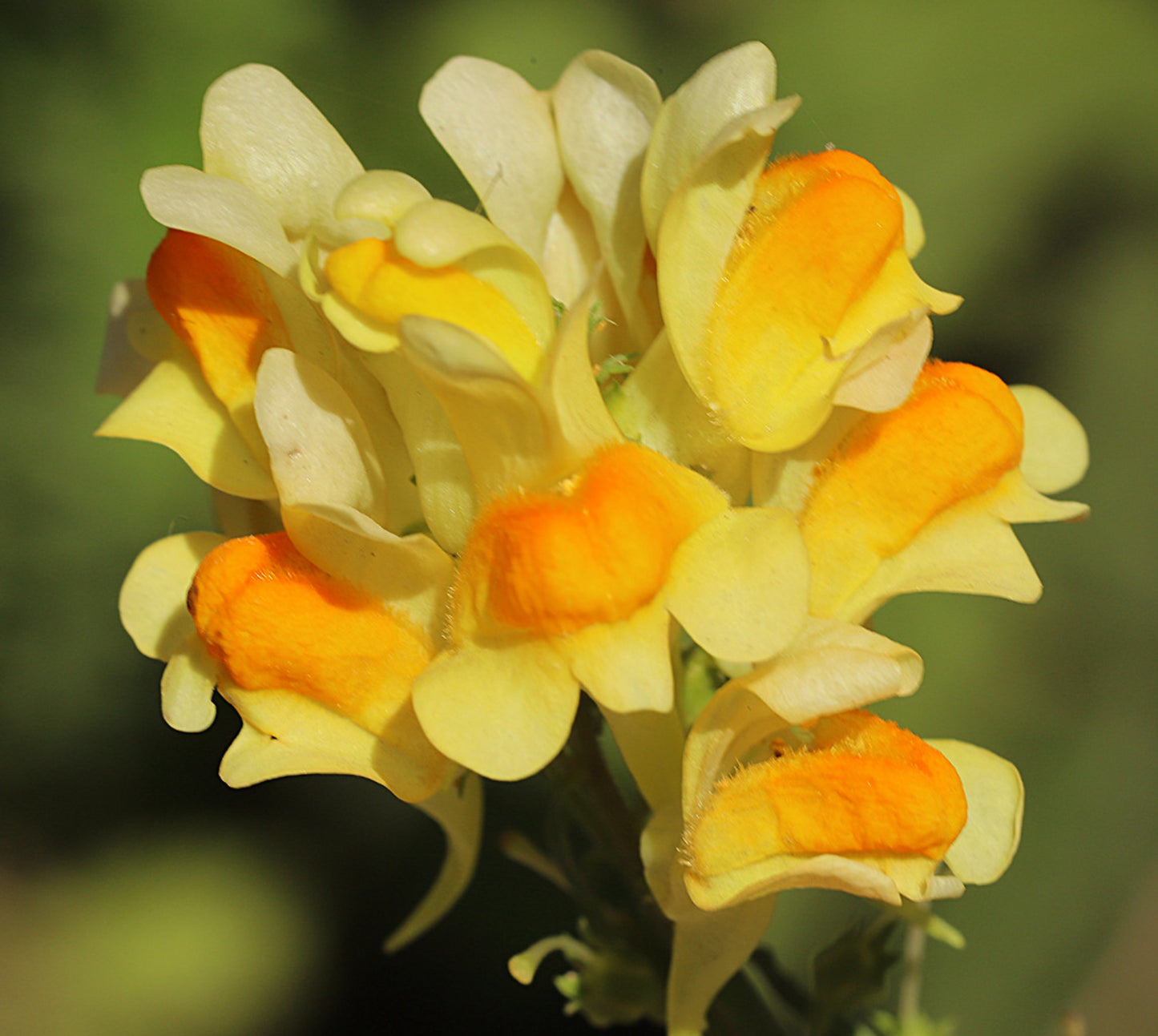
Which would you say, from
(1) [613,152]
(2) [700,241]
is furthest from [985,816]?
(1) [613,152]

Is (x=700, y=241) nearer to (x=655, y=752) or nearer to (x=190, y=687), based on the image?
(x=655, y=752)

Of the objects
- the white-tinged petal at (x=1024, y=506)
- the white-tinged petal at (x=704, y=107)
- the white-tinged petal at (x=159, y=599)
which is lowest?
the white-tinged petal at (x=159, y=599)

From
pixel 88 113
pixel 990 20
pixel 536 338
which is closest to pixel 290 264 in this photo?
pixel 536 338

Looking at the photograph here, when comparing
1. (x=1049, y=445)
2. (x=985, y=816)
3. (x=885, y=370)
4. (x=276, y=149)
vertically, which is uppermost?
(x=276, y=149)

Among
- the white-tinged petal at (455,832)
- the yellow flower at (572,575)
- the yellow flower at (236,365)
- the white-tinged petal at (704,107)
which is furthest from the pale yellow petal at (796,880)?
the white-tinged petal at (704,107)

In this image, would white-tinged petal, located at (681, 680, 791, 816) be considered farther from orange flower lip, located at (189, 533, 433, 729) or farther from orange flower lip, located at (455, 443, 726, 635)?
orange flower lip, located at (189, 533, 433, 729)

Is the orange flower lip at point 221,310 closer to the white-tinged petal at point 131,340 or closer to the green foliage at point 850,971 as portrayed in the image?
the white-tinged petal at point 131,340
